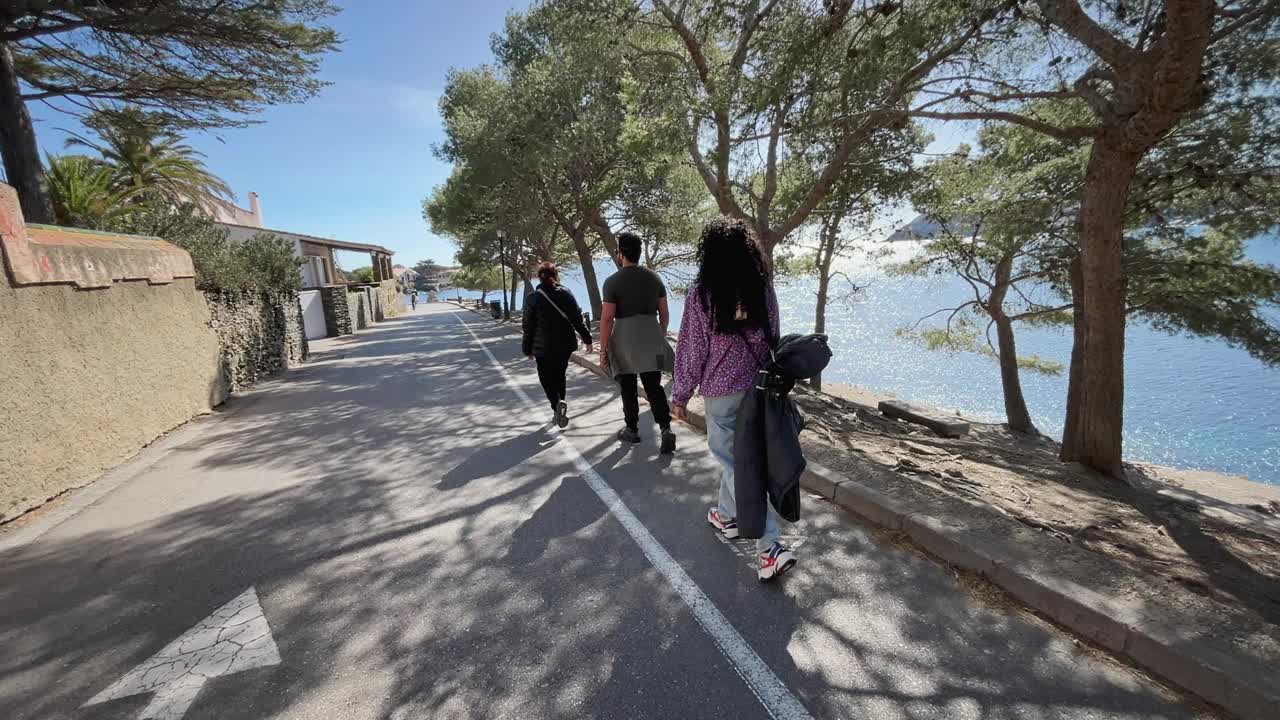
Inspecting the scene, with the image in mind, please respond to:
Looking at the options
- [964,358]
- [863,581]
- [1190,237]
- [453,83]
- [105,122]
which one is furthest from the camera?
[964,358]

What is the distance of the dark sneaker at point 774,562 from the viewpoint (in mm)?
2932

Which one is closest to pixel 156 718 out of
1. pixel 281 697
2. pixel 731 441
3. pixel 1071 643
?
pixel 281 697

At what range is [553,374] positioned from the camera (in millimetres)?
6234

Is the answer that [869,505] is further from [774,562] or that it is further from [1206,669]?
[1206,669]

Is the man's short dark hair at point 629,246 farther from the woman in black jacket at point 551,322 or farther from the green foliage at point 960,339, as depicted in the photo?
the green foliage at point 960,339

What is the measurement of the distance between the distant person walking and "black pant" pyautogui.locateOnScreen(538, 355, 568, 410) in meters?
0.99

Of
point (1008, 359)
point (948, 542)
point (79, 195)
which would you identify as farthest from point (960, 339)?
point (79, 195)

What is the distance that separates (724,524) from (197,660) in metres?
2.87

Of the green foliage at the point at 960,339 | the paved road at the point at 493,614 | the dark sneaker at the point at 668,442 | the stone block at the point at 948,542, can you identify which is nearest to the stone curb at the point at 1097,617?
the stone block at the point at 948,542

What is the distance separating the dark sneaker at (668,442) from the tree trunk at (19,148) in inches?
451

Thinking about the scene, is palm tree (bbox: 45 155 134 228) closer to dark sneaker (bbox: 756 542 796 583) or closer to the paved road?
the paved road

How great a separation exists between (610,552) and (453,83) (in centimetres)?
2098

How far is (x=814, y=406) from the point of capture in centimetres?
791

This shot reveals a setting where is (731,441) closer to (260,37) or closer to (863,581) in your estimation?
(863,581)
